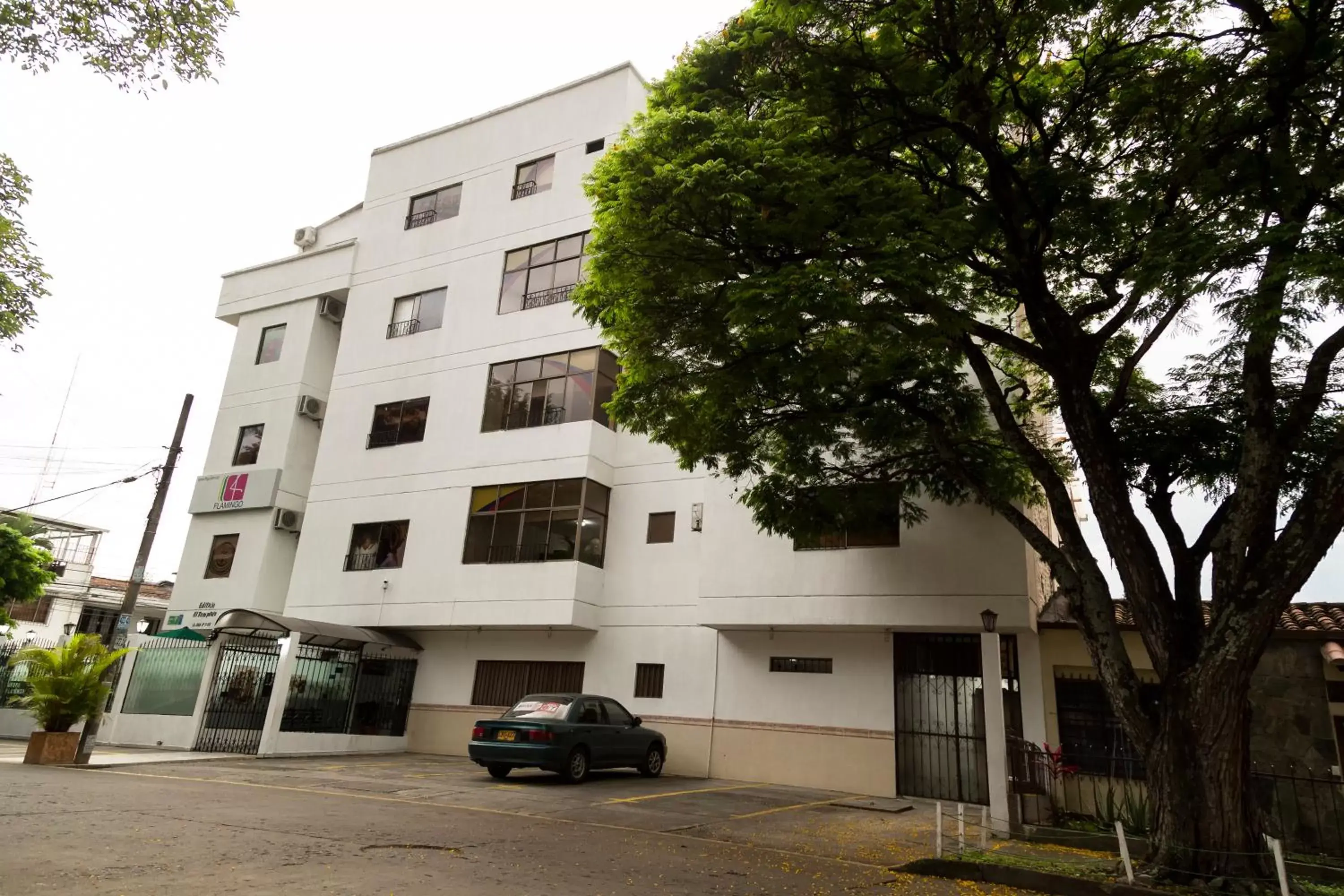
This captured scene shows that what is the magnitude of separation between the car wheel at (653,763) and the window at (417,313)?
12.6 metres

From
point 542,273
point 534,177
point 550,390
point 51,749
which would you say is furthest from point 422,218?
point 51,749

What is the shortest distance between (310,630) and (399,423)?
246 inches

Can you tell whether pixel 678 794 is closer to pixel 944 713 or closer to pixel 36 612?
pixel 944 713

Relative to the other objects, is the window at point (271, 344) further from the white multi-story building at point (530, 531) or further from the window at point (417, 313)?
the window at point (417, 313)

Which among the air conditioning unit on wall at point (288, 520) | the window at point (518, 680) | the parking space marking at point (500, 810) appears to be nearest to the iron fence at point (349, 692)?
the window at point (518, 680)

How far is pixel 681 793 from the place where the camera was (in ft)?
44.4

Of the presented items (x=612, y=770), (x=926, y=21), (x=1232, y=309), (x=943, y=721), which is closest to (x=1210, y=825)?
(x=1232, y=309)

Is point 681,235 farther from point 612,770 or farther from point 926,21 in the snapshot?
point 612,770

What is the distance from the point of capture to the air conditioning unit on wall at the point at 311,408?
24.3 metres

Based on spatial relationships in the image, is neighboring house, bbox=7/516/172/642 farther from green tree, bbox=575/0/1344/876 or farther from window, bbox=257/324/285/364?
green tree, bbox=575/0/1344/876

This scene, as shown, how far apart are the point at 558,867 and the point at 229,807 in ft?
14.7

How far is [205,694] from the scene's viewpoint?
17266 millimetres

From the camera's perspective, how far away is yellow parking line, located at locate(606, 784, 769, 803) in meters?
12.0

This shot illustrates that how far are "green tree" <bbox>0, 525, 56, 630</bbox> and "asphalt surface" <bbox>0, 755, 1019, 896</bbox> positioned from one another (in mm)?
11734
